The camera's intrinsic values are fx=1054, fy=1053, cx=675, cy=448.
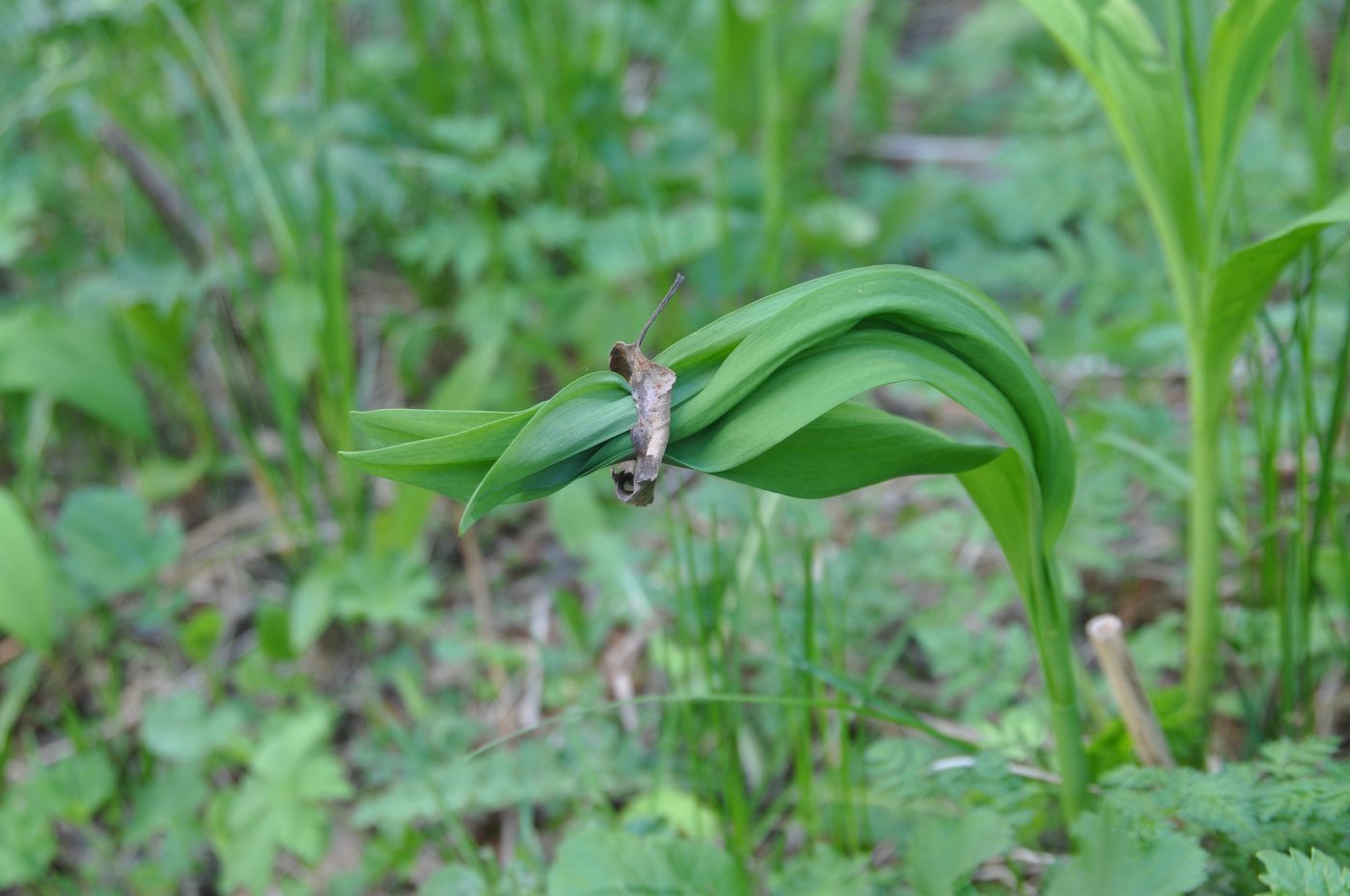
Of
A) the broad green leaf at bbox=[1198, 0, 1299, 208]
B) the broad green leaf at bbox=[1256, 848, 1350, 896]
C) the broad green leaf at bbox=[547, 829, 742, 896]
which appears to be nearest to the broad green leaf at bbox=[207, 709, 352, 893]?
the broad green leaf at bbox=[547, 829, 742, 896]

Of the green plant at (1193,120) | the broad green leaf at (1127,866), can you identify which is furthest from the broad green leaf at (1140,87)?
the broad green leaf at (1127,866)

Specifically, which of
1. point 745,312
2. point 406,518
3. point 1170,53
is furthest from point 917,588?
point 745,312

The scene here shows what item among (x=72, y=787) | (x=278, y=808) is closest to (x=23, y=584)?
(x=72, y=787)

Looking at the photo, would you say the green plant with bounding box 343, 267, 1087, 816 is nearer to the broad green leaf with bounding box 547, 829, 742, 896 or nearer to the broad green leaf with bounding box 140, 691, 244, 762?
the broad green leaf with bounding box 547, 829, 742, 896

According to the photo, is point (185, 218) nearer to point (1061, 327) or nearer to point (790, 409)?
point (1061, 327)

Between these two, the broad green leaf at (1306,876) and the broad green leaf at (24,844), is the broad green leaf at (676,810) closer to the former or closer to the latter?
the broad green leaf at (1306,876)

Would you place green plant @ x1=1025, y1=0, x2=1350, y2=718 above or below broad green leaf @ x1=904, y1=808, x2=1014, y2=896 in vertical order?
above

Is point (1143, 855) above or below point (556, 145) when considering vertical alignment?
below
